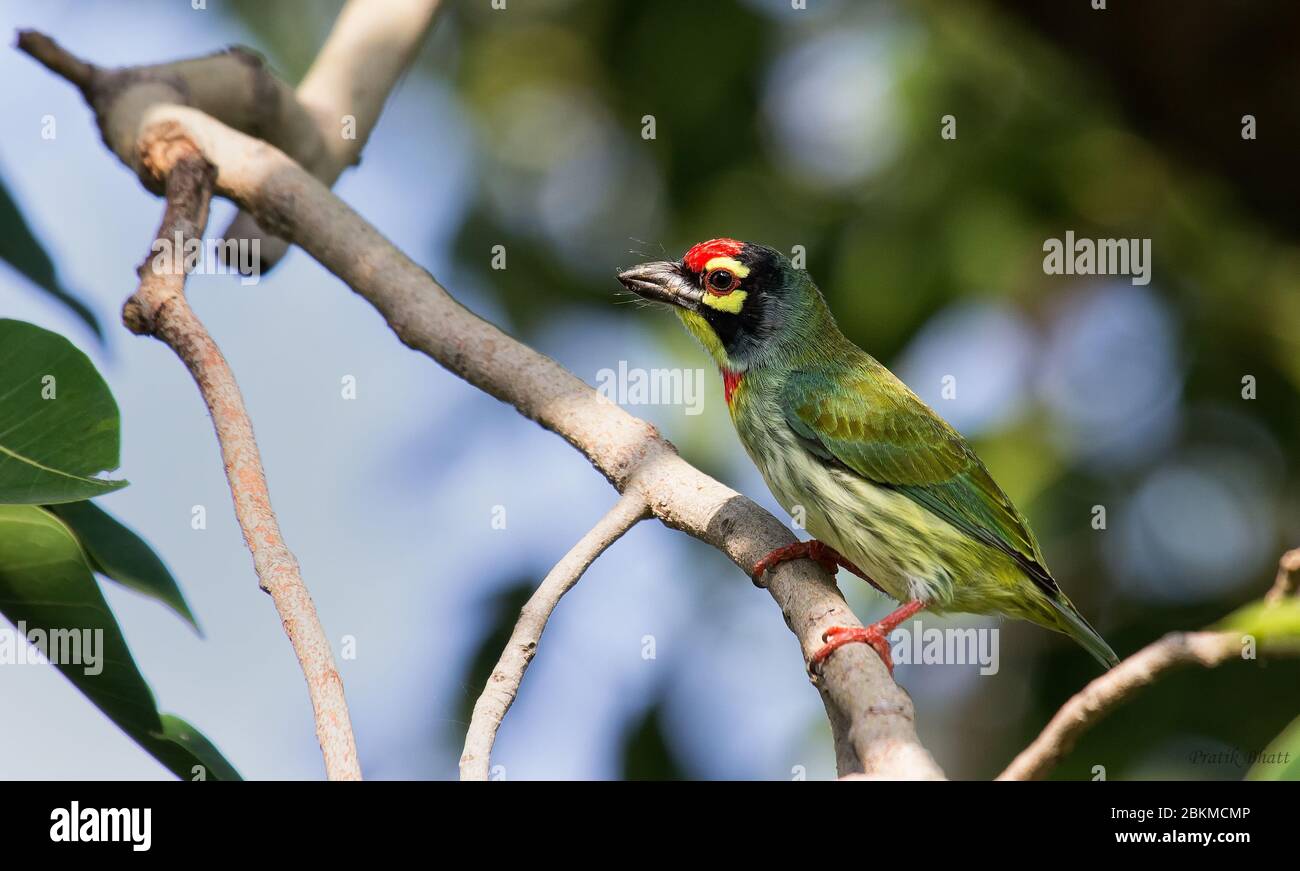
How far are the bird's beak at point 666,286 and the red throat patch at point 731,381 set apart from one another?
237mm

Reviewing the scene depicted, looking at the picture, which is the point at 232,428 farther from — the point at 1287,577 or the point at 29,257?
the point at 1287,577

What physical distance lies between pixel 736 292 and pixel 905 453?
74 cm

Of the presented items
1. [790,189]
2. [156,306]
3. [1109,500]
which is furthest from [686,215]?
Result: [156,306]

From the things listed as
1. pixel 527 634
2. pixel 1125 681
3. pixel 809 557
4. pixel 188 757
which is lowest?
pixel 188 757

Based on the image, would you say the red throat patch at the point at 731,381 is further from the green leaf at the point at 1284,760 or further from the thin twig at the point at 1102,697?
the green leaf at the point at 1284,760

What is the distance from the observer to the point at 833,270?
546 centimetres

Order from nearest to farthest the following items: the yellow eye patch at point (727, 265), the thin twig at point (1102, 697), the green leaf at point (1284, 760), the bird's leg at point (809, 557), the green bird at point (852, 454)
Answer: the green leaf at point (1284, 760) → the thin twig at point (1102, 697) → the bird's leg at point (809, 557) → the green bird at point (852, 454) → the yellow eye patch at point (727, 265)

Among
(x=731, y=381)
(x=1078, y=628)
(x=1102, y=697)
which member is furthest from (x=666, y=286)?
(x=1102, y=697)

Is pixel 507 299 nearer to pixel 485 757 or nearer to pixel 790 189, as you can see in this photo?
pixel 790 189

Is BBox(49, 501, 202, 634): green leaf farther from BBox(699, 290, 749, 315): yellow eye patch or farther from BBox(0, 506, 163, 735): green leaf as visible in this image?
BBox(699, 290, 749, 315): yellow eye patch

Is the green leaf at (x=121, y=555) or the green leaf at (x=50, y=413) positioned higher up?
the green leaf at (x=50, y=413)

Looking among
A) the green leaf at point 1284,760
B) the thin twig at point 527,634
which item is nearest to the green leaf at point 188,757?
the thin twig at point 527,634

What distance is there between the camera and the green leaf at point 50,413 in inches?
88.9

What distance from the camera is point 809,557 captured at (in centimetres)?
315
